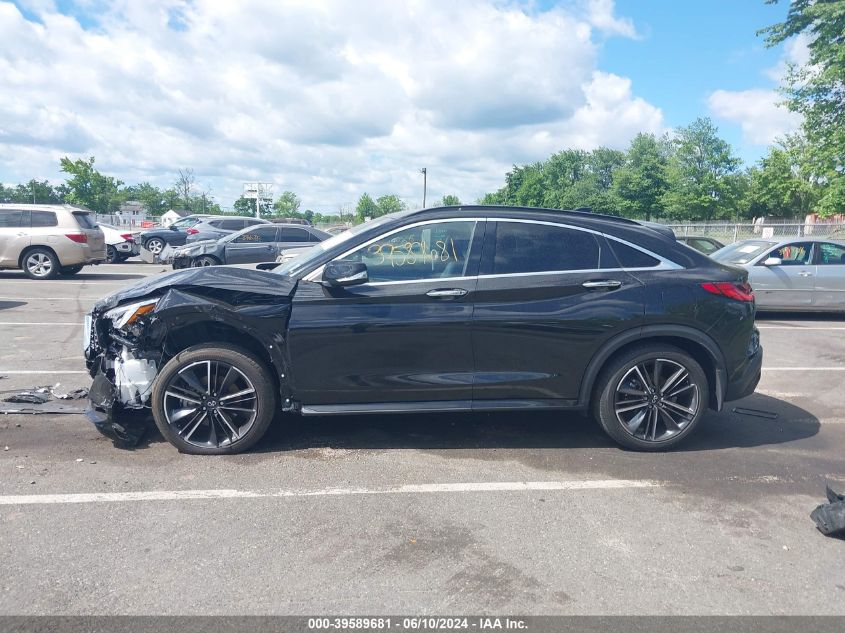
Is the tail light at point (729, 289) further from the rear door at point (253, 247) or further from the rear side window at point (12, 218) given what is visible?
the rear side window at point (12, 218)

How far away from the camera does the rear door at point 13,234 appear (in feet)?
49.7

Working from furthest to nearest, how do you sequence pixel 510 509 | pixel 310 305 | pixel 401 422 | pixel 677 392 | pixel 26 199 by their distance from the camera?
1. pixel 26 199
2. pixel 401 422
3. pixel 677 392
4. pixel 310 305
5. pixel 510 509

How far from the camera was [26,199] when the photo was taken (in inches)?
2739

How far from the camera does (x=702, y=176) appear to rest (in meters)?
52.8

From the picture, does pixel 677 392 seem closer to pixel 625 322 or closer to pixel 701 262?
pixel 625 322

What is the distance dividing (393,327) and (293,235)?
45.7ft

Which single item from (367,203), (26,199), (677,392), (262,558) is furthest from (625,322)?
(367,203)

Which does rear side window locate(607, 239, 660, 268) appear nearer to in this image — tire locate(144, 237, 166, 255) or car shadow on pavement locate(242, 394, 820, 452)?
car shadow on pavement locate(242, 394, 820, 452)

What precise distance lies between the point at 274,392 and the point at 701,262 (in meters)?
3.35

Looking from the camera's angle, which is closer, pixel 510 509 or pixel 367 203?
pixel 510 509

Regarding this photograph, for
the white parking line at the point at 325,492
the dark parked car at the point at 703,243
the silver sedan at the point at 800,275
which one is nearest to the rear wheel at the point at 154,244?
the dark parked car at the point at 703,243

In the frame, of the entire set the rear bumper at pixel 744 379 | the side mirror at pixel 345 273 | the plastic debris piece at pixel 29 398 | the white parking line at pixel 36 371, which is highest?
the side mirror at pixel 345 273

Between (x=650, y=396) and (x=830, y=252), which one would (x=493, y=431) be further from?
(x=830, y=252)

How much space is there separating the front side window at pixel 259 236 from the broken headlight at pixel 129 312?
13.4 metres
